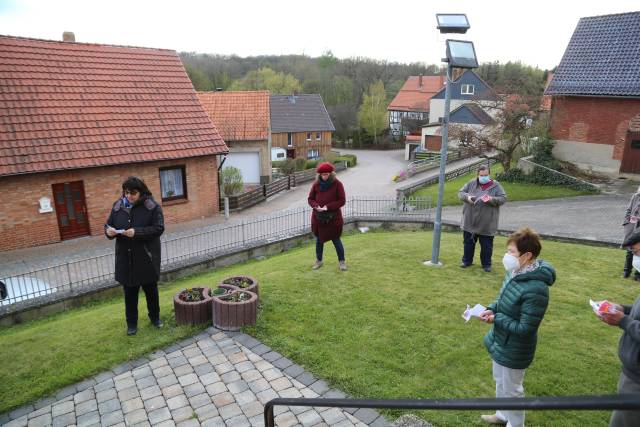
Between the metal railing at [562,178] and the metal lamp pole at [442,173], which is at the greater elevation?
the metal lamp pole at [442,173]

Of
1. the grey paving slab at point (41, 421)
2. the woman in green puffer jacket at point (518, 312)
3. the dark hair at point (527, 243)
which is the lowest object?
the grey paving slab at point (41, 421)

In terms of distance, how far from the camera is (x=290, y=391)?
5086 millimetres

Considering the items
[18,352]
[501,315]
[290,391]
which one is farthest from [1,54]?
[501,315]

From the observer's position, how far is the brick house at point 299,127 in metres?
46.6

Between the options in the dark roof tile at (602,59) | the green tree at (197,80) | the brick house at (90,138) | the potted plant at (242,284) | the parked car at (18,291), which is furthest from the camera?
the green tree at (197,80)

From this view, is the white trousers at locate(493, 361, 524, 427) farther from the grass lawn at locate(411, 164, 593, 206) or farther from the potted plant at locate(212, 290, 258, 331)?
the grass lawn at locate(411, 164, 593, 206)

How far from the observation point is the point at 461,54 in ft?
27.0

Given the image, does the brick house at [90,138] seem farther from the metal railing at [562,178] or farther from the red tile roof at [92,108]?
the metal railing at [562,178]

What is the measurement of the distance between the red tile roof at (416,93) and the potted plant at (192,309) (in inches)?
2265

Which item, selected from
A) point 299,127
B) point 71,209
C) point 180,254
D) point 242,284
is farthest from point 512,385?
point 299,127

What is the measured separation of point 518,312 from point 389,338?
2.41 m

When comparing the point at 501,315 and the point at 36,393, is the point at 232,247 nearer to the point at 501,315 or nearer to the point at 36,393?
the point at 36,393

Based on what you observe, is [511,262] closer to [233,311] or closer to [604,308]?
[604,308]

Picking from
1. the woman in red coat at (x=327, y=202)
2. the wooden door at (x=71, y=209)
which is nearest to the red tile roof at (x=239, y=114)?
the wooden door at (x=71, y=209)
